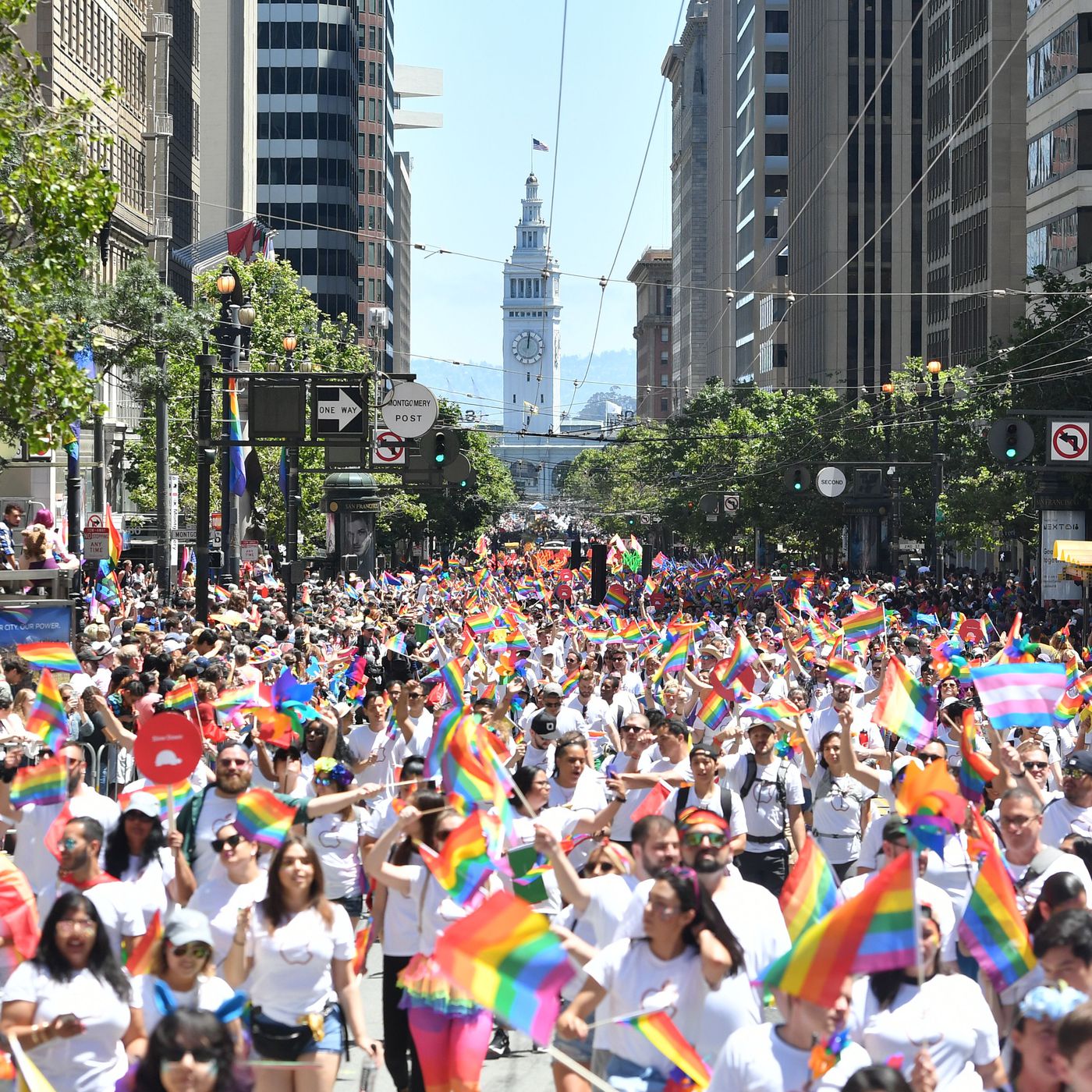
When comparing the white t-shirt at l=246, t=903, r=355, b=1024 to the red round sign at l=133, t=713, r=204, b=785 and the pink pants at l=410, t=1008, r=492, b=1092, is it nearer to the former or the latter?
the pink pants at l=410, t=1008, r=492, b=1092

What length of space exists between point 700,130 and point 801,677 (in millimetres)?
169862

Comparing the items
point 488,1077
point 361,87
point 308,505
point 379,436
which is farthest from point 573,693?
point 361,87

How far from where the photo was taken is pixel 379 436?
34.1 meters

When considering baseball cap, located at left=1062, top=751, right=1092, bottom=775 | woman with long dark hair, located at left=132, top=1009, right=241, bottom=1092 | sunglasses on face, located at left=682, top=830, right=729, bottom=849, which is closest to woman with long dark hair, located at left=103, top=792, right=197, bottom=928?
sunglasses on face, located at left=682, top=830, right=729, bottom=849

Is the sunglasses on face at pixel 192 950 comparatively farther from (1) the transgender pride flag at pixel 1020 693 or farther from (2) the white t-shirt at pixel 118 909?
(1) the transgender pride flag at pixel 1020 693

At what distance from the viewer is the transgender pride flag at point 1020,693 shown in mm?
12078

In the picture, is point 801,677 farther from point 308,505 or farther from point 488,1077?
point 308,505

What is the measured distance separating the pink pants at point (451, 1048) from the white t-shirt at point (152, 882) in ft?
3.83

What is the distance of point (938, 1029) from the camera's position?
6090 mm

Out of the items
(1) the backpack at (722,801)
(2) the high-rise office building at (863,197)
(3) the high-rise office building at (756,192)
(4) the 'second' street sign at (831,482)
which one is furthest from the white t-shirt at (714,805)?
(3) the high-rise office building at (756,192)

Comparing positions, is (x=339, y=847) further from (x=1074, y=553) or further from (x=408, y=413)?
(x=1074, y=553)

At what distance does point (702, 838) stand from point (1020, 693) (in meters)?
5.05

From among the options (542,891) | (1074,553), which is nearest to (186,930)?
(542,891)

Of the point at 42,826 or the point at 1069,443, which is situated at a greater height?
the point at 1069,443
